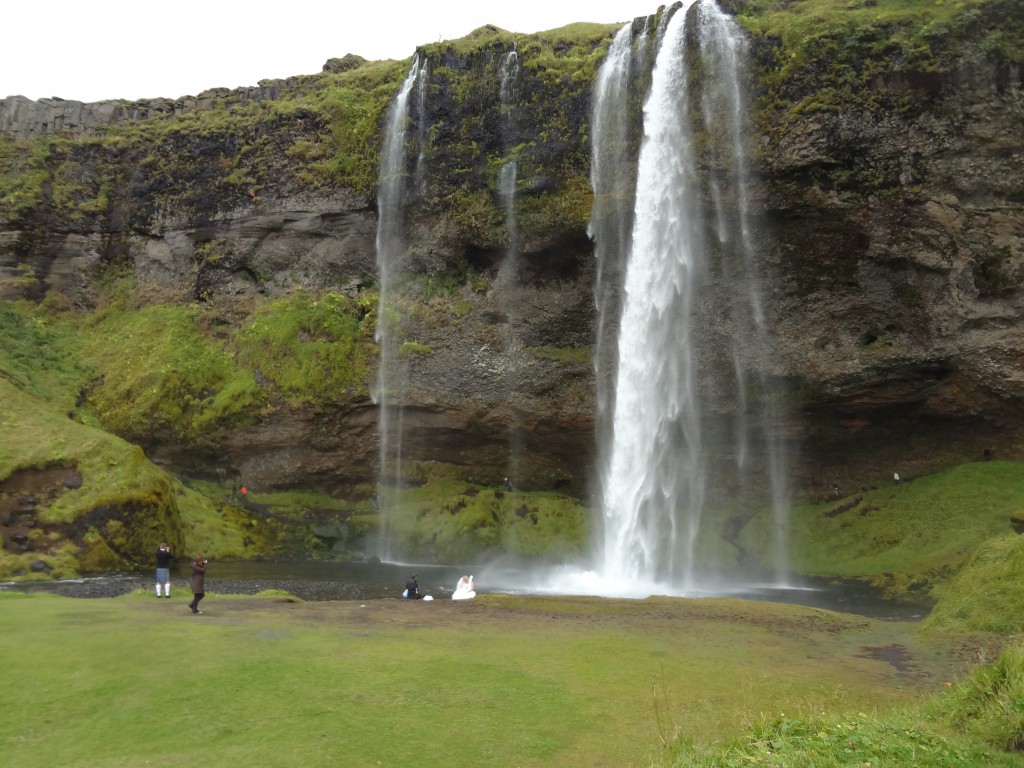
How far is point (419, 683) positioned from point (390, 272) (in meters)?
34.5

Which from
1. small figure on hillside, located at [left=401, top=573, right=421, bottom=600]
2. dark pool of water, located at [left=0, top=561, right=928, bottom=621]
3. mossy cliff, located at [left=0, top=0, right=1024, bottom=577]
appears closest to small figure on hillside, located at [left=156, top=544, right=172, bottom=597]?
dark pool of water, located at [left=0, top=561, right=928, bottom=621]

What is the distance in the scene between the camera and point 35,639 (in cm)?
1409

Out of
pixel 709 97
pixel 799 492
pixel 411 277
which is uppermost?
pixel 709 97

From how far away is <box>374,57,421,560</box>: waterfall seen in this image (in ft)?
138

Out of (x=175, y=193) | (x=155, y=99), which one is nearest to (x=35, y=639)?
(x=175, y=193)

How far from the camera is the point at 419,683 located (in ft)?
39.1

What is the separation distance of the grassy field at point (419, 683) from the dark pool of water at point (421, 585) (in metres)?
7.06

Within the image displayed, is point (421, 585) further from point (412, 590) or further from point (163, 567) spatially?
point (163, 567)

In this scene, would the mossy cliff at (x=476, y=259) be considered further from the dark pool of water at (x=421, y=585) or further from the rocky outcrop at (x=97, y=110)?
the dark pool of water at (x=421, y=585)

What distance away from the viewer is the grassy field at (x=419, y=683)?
9375mm

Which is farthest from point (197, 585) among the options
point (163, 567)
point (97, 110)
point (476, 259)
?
point (97, 110)

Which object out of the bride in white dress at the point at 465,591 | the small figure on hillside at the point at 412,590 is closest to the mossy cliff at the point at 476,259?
the small figure on hillside at the point at 412,590

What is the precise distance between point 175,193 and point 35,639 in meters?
42.0

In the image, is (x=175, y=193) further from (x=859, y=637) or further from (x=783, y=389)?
(x=859, y=637)
